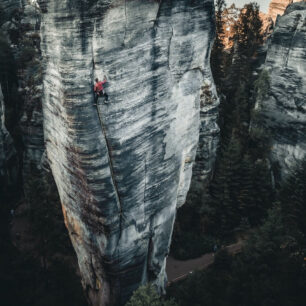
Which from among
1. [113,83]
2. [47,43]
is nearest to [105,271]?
[113,83]

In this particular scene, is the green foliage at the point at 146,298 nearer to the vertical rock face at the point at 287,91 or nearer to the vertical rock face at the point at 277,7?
the vertical rock face at the point at 287,91

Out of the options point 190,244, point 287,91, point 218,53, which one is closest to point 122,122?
point 190,244

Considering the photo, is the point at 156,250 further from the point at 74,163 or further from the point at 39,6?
the point at 39,6

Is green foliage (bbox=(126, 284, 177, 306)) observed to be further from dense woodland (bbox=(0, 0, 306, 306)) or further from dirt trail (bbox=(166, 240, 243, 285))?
dirt trail (bbox=(166, 240, 243, 285))

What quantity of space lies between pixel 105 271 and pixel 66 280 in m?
6.37

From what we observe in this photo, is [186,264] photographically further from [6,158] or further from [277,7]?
[277,7]

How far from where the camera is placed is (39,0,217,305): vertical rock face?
9.83 metres

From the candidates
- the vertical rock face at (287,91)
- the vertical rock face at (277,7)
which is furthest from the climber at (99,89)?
the vertical rock face at (277,7)

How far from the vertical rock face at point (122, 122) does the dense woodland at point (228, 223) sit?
2.47m

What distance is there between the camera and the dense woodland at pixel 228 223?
15.9 metres

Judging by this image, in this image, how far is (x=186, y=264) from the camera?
2402 centimetres

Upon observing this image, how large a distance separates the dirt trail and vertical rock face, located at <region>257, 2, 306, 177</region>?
10012mm

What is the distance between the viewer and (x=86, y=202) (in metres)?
12.2

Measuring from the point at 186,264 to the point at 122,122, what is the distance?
53.7 feet
